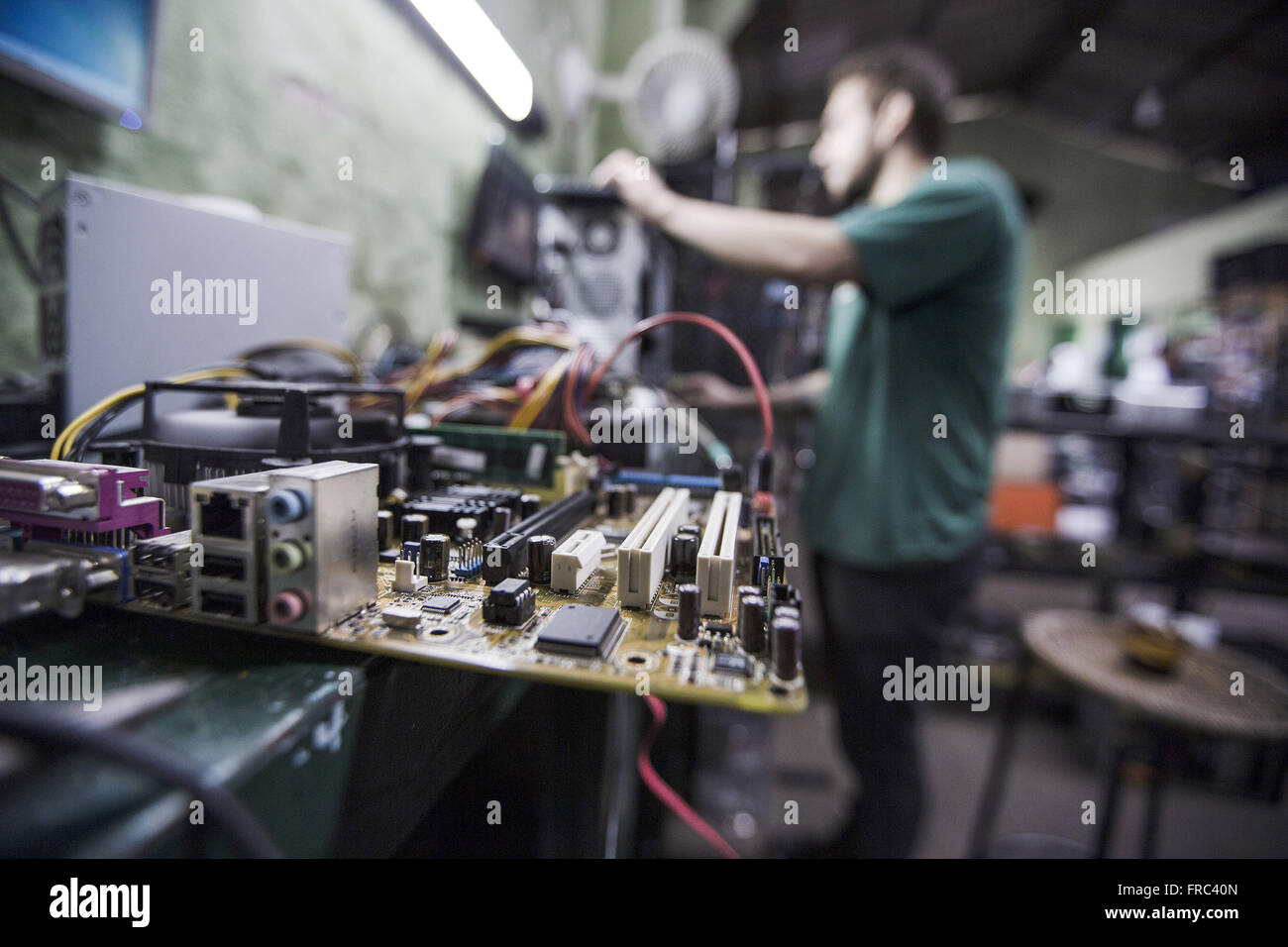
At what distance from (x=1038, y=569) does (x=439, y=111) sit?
359 centimetres

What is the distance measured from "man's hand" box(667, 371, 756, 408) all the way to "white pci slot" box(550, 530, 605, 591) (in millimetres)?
853

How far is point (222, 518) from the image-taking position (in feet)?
1.38

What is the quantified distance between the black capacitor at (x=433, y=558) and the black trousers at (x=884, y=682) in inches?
42.4

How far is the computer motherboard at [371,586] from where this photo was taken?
40cm

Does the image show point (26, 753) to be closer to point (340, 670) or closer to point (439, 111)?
point (340, 670)

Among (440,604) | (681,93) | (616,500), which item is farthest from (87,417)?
(681,93)

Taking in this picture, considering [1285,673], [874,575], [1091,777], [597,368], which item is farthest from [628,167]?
[1285,673]

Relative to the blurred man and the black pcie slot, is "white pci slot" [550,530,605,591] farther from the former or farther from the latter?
A: the blurred man

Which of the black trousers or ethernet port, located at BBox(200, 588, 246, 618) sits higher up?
ethernet port, located at BBox(200, 588, 246, 618)

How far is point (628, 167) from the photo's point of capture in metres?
1.22

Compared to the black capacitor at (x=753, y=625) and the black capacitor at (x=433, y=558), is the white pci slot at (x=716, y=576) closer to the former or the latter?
the black capacitor at (x=753, y=625)

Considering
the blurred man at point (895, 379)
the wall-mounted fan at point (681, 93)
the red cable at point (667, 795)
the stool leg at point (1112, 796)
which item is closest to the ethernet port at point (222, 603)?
the red cable at point (667, 795)

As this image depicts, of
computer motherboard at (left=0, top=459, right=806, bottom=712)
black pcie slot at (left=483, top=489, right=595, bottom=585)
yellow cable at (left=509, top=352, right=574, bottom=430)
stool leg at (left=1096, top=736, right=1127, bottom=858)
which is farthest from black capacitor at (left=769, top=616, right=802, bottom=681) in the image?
stool leg at (left=1096, top=736, right=1127, bottom=858)

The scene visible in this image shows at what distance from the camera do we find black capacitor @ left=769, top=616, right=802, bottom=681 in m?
0.40
